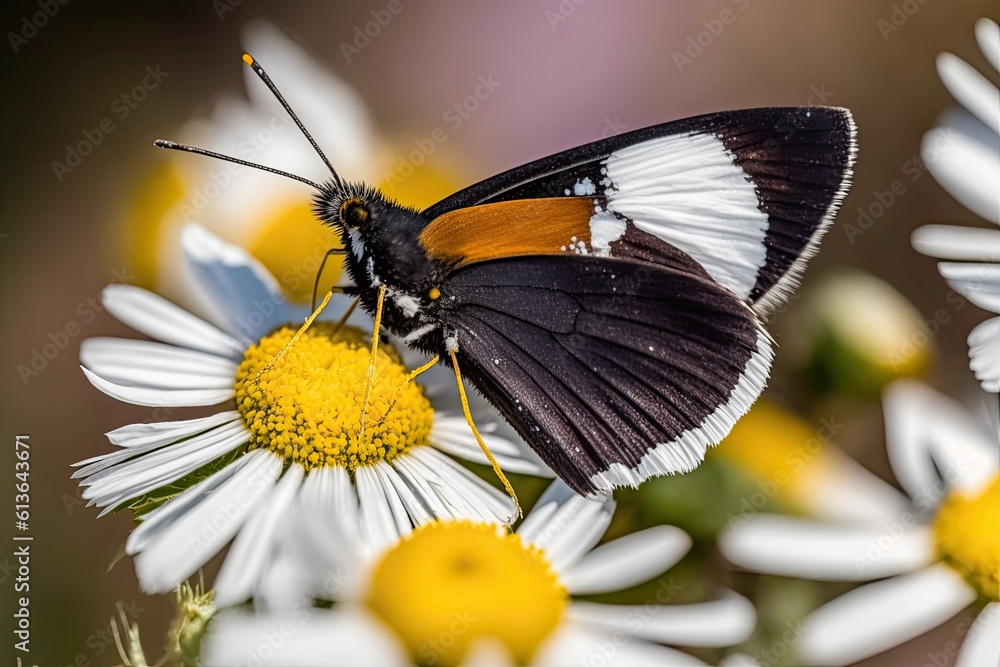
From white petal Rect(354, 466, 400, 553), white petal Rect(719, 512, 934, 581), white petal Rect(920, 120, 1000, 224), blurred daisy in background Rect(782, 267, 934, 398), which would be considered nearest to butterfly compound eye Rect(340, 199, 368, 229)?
white petal Rect(354, 466, 400, 553)

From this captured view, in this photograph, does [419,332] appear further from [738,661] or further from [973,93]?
[973,93]

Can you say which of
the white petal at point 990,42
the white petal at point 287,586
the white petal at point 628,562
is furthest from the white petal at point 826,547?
the white petal at point 990,42

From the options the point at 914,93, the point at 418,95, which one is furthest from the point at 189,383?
the point at 914,93

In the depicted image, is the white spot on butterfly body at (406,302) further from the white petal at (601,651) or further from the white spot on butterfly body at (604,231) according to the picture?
the white petal at (601,651)

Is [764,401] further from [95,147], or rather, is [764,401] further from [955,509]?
[95,147]

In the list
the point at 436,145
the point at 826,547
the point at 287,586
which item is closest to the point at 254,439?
the point at 287,586

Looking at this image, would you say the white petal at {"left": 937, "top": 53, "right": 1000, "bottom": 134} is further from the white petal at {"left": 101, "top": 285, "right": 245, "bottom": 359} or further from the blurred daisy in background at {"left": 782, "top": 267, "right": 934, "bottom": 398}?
the white petal at {"left": 101, "top": 285, "right": 245, "bottom": 359}
